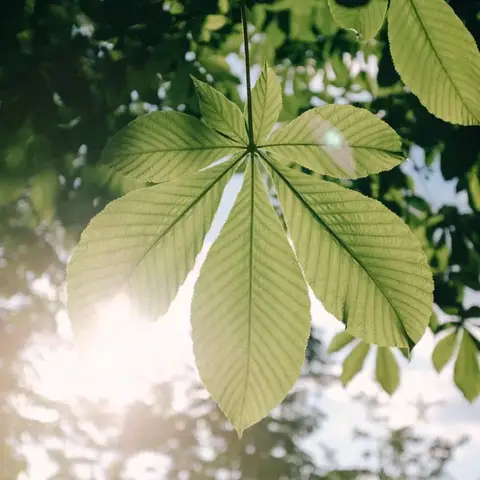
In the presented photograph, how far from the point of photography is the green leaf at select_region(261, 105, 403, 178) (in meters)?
0.61

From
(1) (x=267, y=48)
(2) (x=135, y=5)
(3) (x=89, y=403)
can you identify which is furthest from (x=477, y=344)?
(3) (x=89, y=403)

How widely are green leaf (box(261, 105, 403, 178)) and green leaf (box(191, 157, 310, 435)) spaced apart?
0.14m

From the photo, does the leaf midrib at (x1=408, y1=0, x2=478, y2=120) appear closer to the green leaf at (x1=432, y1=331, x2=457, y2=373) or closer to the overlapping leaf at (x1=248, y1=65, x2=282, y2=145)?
the overlapping leaf at (x1=248, y1=65, x2=282, y2=145)

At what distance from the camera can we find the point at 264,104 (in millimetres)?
654

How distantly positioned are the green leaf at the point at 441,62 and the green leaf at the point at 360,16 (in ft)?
0.22

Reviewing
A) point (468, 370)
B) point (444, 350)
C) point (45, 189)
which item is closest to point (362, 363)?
point (444, 350)

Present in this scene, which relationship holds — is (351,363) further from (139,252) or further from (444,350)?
(139,252)

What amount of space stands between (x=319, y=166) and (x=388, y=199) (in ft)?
5.59

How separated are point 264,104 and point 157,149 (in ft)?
0.43

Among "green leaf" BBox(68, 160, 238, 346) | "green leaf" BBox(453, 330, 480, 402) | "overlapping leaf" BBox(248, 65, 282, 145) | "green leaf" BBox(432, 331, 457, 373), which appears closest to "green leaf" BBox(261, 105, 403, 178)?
"overlapping leaf" BBox(248, 65, 282, 145)

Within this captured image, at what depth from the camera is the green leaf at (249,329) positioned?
1.66 ft

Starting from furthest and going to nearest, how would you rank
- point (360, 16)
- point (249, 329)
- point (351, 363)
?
1. point (351, 363)
2. point (360, 16)
3. point (249, 329)

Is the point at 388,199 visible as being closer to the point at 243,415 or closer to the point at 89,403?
the point at 243,415

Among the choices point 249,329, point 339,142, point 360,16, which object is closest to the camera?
point 249,329
